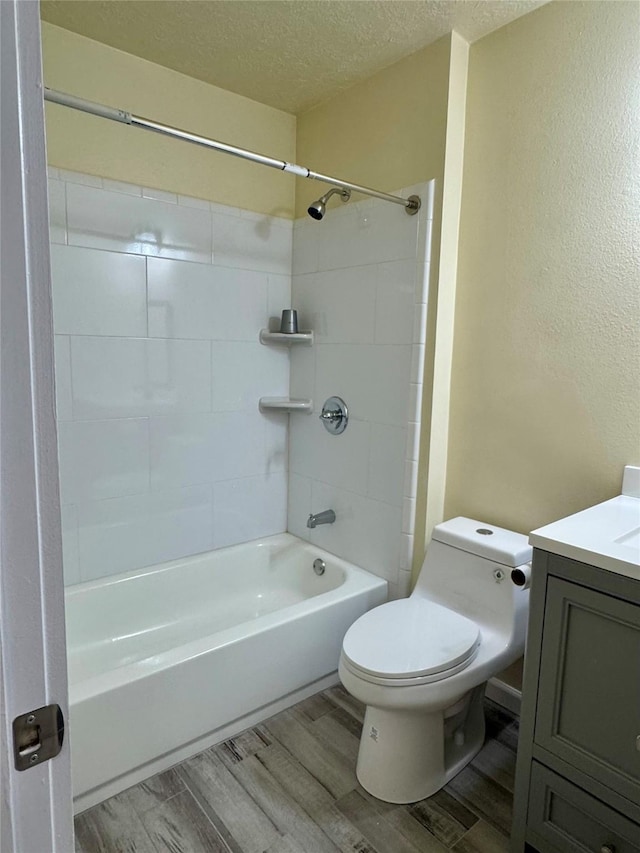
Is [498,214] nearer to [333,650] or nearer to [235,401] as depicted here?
[235,401]

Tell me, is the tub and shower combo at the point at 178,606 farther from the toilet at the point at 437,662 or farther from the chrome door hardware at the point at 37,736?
the chrome door hardware at the point at 37,736

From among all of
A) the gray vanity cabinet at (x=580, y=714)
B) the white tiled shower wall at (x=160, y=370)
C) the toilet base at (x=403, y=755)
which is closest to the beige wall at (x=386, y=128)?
the white tiled shower wall at (x=160, y=370)

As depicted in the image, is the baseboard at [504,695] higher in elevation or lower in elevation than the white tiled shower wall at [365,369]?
lower

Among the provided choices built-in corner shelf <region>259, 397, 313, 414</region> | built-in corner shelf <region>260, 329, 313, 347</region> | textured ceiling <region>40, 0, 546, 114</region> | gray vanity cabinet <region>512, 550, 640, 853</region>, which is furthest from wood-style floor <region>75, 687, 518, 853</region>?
textured ceiling <region>40, 0, 546, 114</region>

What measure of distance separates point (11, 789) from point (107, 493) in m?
1.75

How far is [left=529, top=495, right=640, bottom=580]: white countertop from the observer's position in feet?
3.62

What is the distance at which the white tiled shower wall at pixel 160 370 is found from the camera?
200 centimetres

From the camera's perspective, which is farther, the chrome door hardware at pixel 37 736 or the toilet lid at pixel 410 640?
the toilet lid at pixel 410 640

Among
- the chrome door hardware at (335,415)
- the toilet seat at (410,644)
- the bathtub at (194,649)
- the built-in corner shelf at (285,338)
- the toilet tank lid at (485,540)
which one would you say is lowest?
the bathtub at (194,649)

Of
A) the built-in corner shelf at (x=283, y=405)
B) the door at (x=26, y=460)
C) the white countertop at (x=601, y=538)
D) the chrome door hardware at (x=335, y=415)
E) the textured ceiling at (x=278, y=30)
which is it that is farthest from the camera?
the built-in corner shelf at (x=283, y=405)

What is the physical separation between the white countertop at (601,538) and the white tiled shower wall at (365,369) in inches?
30.9

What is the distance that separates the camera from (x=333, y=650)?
6.81 feet

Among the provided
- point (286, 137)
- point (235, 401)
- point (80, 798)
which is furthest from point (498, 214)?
point (80, 798)

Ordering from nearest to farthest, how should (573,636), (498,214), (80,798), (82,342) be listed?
(573,636) < (80,798) < (498,214) < (82,342)
